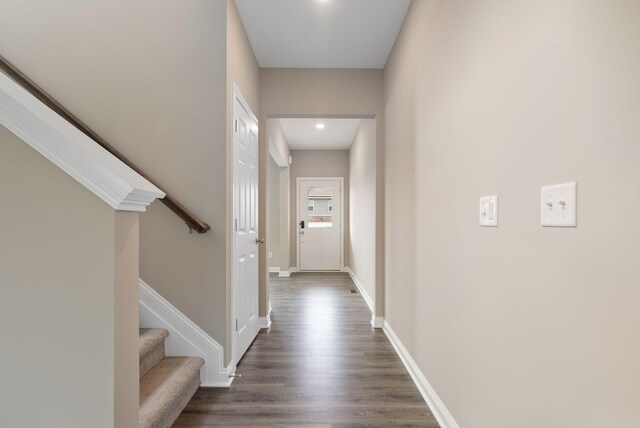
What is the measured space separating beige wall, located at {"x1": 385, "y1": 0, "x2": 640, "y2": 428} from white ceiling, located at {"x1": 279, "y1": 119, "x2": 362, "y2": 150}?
3.18 metres

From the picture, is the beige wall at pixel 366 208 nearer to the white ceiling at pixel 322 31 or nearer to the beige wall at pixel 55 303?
the white ceiling at pixel 322 31

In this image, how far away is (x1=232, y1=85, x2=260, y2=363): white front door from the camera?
2.54 metres

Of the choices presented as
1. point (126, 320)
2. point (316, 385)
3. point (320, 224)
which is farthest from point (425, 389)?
point (320, 224)

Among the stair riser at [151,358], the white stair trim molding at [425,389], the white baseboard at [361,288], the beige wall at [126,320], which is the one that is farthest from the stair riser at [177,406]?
the white baseboard at [361,288]

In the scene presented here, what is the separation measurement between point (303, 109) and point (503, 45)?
2.46m

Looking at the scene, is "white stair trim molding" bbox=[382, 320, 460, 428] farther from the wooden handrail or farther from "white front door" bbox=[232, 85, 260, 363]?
the wooden handrail

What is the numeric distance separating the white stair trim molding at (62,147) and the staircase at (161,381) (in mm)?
1199

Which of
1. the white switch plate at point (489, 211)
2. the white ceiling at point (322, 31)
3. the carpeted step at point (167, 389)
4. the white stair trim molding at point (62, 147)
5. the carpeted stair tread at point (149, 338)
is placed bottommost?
the carpeted step at point (167, 389)

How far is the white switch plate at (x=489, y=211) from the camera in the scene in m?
1.30

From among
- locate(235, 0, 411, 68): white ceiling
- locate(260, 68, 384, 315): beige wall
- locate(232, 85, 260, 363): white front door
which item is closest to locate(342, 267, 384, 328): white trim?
locate(260, 68, 384, 315): beige wall

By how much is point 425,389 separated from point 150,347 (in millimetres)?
1692

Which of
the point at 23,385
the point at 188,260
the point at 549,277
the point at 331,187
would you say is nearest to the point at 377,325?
the point at 188,260

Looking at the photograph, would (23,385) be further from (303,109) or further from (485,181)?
(303,109)

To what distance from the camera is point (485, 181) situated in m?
1.39
